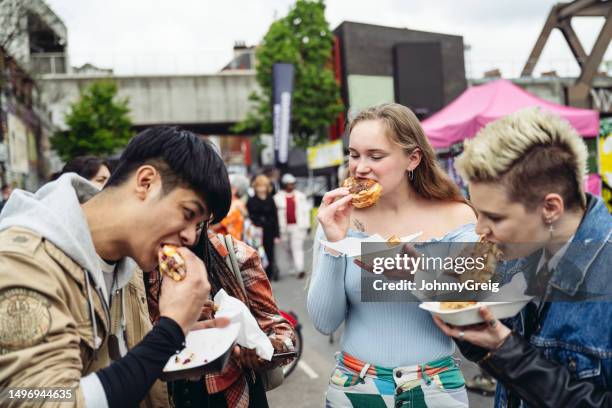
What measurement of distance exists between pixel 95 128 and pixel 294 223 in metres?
15.2

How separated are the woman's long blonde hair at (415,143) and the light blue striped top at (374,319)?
0.83 feet

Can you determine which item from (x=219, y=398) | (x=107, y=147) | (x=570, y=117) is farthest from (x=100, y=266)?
(x=107, y=147)

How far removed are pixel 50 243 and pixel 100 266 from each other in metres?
0.21

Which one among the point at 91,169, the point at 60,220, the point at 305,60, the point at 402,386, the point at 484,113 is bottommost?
the point at 402,386

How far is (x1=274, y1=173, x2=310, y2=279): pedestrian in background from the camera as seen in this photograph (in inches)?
429

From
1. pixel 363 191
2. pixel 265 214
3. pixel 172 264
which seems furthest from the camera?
pixel 265 214

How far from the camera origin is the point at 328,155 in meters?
18.3

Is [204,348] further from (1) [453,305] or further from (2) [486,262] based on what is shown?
(2) [486,262]

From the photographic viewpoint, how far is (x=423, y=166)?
8.18 feet

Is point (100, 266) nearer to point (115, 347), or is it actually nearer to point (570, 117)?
point (115, 347)

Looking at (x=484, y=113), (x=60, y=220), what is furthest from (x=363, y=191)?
(x=484, y=113)

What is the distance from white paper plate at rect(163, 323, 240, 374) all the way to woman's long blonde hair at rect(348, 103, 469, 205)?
1.19 meters

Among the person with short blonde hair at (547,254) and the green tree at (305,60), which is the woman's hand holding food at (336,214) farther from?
the green tree at (305,60)

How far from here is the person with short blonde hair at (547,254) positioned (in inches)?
55.4
